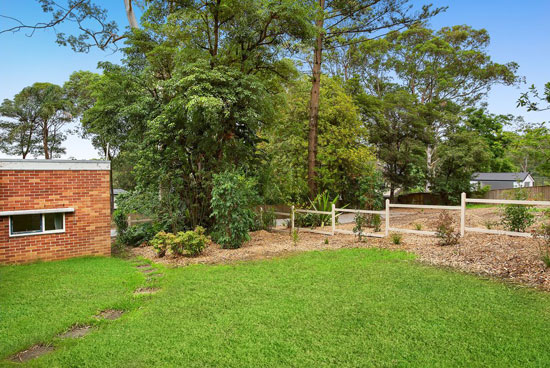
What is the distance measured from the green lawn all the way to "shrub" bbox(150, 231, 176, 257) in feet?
5.80

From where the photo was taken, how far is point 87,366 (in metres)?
3.24

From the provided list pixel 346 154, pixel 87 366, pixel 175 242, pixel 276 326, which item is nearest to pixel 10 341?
pixel 87 366

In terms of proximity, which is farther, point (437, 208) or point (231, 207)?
point (231, 207)

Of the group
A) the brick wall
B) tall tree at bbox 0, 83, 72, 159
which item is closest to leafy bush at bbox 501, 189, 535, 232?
the brick wall

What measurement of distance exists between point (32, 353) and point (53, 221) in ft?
18.4

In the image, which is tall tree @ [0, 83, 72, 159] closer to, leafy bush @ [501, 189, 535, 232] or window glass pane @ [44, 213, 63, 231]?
window glass pane @ [44, 213, 63, 231]

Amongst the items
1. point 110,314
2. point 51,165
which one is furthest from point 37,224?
point 110,314

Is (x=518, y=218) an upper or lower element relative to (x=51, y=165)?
lower

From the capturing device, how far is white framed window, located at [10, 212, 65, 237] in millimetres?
7898

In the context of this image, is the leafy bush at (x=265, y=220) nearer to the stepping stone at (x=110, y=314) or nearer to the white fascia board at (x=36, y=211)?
the white fascia board at (x=36, y=211)

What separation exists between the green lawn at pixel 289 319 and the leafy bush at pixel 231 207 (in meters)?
2.69

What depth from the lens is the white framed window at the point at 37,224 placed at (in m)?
7.90

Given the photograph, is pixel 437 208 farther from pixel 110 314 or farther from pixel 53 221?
pixel 53 221

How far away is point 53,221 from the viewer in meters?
8.33
